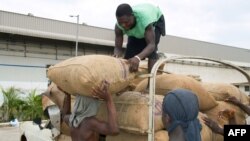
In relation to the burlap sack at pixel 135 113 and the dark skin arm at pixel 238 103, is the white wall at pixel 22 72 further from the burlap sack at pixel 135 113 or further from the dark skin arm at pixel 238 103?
the burlap sack at pixel 135 113

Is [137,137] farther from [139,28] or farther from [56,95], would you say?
[56,95]

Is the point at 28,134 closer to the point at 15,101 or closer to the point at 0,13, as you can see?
the point at 15,101

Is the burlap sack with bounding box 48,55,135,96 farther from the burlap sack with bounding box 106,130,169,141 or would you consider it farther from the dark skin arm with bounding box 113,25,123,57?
the dark skin arm with bounding box 113,25,123,57

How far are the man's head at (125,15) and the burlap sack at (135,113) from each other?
62cm

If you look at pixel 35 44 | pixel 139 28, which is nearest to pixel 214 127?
pixel 139 28

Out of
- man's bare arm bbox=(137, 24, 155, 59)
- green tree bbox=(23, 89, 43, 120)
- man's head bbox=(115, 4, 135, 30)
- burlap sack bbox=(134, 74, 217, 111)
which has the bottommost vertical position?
green tree bbox=(23, 89, 43, 120)

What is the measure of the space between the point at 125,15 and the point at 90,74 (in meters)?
0.71

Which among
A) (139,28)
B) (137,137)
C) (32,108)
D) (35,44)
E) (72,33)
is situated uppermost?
(72,33)

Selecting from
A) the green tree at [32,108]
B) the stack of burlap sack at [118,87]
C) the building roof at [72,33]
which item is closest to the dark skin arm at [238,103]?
the stack of burlap sack at [118,87]

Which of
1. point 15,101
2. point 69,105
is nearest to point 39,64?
point 15,101

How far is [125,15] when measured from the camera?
3.25 m

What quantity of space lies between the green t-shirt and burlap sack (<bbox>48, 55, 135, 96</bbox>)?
0.55 metres

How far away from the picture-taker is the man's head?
322 centimetres

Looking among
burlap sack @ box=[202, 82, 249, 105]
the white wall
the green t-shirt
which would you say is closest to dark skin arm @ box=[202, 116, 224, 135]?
burlap sack @ box=[202, 82, 249, 105]
